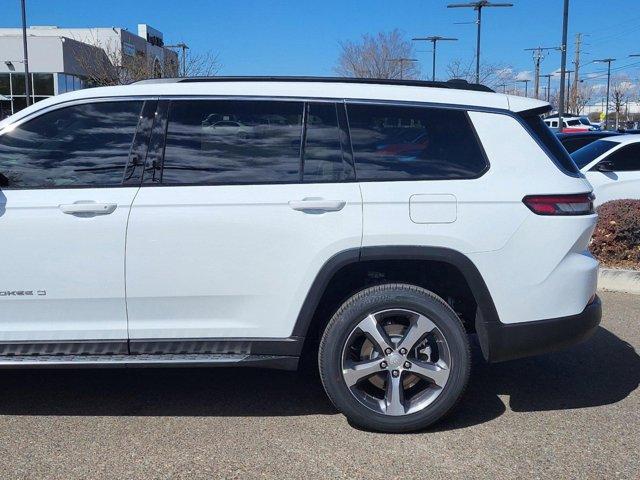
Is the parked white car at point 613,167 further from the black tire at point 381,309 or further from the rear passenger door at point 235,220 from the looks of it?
the rear passenger door at point 235,220

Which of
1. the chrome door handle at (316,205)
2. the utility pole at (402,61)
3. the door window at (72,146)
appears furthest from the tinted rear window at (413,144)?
the utility pole at (402,61)

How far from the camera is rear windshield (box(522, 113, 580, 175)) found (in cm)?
419

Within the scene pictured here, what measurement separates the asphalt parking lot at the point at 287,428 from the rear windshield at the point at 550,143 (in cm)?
149

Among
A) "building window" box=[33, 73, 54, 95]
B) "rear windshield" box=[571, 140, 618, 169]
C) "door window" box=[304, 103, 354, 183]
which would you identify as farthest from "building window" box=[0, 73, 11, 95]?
"door window" box=[304, 103, 354, 183]

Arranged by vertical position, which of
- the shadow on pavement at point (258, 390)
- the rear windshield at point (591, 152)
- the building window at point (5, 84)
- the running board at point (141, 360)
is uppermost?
the building window at point (5, 84)

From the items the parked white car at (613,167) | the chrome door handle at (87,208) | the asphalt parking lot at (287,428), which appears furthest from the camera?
the parked white car at (613,167)

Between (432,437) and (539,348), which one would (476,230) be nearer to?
(539,348)

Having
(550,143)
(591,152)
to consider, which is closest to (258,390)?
(550,143)

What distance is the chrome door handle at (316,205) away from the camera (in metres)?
3.95

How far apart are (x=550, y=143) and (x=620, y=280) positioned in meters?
4.02

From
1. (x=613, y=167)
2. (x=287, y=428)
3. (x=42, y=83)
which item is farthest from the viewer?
(x=42, y=83)

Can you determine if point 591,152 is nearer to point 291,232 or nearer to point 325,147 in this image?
point 325,147

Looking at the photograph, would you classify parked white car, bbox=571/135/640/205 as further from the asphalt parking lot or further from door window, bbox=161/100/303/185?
door window, bbox=161/100/303/185

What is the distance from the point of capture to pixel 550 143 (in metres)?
4.26
